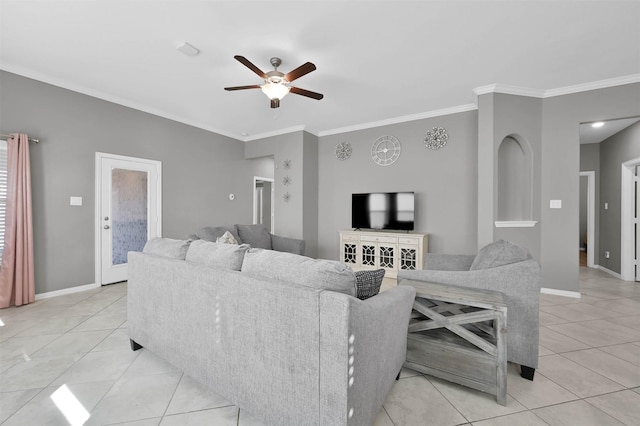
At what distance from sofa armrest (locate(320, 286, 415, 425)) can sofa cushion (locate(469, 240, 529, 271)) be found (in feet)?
3.45

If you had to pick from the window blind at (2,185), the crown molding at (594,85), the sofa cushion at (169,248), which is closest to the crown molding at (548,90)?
the crown molding at (594,85)

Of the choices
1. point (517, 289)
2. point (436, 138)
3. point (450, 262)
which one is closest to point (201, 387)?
point (517, 289)

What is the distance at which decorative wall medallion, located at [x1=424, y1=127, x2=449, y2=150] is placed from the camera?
4355 mm

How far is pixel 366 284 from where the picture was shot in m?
1.42

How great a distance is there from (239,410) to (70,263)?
346 centimetres

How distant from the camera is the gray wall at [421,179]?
13.8 ft

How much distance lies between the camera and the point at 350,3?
213 centimetres

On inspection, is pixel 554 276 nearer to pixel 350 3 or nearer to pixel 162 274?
pixel 350 3

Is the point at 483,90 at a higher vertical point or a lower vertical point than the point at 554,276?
higher

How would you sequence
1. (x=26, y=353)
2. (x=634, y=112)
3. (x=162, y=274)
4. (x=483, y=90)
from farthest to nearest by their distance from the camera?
→ (x=483, y=90), (x=634, y=112), (x=26, y=353), (x=162, y=274)

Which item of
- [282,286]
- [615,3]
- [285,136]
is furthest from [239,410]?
[285,136]

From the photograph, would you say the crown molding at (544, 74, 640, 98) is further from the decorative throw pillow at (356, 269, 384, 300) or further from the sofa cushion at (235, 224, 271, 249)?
the sofa cushion at (235, 224, 271, 249)

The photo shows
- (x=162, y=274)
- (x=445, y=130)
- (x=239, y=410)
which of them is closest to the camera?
(x=239, y=410)

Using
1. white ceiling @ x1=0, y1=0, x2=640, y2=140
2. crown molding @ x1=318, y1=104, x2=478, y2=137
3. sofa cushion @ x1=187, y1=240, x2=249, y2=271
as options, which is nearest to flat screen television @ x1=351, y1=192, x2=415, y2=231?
crown molding @ x1=318, y1=104, x2=478, y2=137
